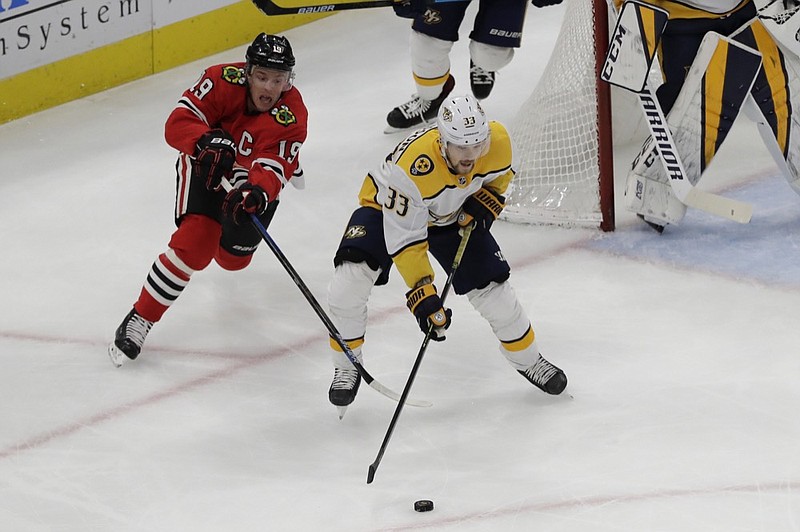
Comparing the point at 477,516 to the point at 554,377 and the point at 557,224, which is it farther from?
the point at 557,224

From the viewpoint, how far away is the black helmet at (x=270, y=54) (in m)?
3.45

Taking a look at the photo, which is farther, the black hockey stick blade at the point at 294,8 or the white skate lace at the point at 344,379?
the black hockey stick blade at the point at 294,8

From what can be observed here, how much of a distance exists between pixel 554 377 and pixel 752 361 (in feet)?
1.75

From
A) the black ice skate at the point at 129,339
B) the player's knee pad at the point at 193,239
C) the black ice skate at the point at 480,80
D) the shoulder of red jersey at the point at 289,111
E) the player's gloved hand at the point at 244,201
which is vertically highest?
the shoulder of red jersey at the point at 289,111

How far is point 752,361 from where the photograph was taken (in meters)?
3.44

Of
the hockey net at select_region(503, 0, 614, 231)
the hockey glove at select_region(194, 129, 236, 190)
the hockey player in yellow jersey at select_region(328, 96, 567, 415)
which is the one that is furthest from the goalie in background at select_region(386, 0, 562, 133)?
the hockey player in yellow jersey at select_region(328, 96, 567, 415)

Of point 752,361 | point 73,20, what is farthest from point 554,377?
point 73,20

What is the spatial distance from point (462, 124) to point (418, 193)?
0.19 meters

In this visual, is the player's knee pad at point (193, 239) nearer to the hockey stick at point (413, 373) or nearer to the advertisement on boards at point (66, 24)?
the hockey stick at point (413, 373)

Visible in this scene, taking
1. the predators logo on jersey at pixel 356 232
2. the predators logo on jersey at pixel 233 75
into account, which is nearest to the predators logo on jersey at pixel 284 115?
the predators logo on jersey at pixel 233 75

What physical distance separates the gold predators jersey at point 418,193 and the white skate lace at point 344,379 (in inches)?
13.4

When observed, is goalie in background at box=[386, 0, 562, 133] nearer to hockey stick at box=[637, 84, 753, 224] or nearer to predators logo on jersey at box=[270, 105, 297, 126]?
hockey stick at box=[637, 84, 753, 224]

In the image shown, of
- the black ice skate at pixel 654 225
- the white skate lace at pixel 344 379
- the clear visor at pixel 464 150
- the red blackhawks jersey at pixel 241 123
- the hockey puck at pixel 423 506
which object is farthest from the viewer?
the black ice skate at pixel 654 225

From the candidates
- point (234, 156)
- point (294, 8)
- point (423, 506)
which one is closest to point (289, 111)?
point (234, 156)
